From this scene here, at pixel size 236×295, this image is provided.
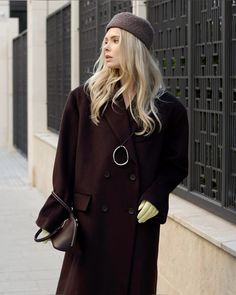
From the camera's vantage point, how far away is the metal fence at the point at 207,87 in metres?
5.12

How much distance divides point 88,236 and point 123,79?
75 cm

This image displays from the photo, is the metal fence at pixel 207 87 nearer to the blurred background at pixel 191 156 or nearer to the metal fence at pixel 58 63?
the blurred background at pixel 191 156

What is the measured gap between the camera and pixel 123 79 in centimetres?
376

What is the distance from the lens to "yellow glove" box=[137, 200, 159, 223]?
12.0ft

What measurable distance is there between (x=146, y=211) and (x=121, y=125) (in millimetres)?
412

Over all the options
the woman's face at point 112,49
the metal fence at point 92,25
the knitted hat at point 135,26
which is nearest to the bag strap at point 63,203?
the woman's face at point 112,49

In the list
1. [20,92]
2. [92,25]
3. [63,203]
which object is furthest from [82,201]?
[20,92]

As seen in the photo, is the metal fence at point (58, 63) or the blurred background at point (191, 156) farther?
the metal fence at point (58, 63)

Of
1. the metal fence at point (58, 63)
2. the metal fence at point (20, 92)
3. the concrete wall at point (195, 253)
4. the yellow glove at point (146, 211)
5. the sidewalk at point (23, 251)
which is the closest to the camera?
the yellow glove at point (146, 211)

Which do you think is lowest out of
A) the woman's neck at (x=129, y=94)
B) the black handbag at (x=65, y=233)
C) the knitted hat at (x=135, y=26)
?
the black handbag at (x=65, y=233)

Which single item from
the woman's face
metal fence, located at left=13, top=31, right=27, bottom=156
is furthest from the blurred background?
metal fence, located at left=13, top=31, right=27, bottom=156

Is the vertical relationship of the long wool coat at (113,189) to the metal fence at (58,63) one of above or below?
below

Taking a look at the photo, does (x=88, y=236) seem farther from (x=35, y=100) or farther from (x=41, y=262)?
(x=35, y=100)

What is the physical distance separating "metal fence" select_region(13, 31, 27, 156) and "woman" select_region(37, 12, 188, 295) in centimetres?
1270
